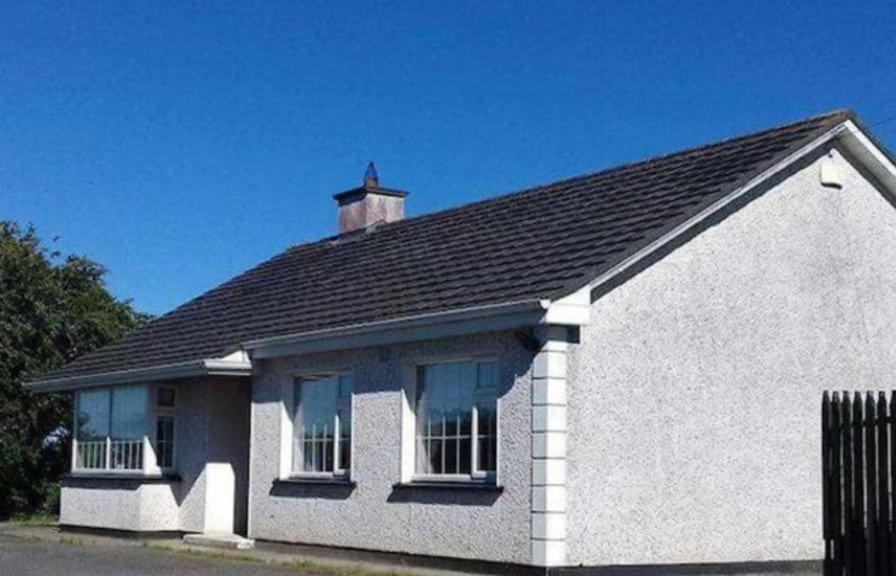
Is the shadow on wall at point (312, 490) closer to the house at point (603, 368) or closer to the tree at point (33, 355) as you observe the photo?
the house at point (603, 368)

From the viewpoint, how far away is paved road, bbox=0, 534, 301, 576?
1686 centimetres

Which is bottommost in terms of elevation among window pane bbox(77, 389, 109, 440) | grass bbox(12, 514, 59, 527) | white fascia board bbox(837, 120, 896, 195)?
grass bbox(12, 514, 59, 527)

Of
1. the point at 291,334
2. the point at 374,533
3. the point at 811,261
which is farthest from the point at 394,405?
the point at 811,261

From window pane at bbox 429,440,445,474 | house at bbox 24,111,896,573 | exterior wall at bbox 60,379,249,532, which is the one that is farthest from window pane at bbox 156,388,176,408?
window pane at bbox 429,440,445,474

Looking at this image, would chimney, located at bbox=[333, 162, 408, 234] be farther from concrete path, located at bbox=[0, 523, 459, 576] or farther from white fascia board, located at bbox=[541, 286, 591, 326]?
white fascia board, located at bbox=[541, 286, 591, 326]

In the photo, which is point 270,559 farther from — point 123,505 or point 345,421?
point 123,505

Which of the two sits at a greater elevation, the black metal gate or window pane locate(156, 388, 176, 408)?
window pane locate(156, 388, 176, 408)

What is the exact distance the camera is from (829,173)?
1772 cm

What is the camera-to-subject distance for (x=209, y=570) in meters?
17.2

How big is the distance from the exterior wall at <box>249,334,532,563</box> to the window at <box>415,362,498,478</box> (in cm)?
23

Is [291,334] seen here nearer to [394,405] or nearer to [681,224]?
[394,405]

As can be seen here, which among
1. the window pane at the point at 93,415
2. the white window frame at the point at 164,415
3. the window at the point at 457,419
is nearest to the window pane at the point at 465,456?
the window at the point at 457,419

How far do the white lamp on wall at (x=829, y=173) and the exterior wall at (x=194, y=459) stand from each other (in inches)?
382

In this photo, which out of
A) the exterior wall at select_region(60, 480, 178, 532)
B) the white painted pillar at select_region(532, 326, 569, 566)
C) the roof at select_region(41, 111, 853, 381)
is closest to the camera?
the white painted pillar at select_region(532, 326, 569, 566)
